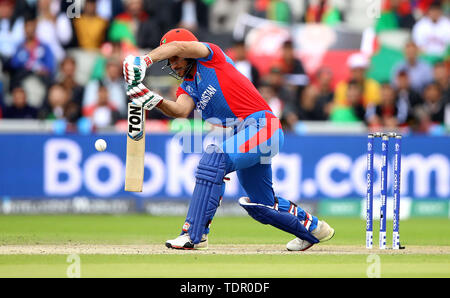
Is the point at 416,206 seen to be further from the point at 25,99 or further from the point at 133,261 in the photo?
the point at 133,261

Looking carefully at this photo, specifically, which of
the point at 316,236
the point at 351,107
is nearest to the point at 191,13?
the point at 351,107

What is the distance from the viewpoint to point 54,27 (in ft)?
48.6

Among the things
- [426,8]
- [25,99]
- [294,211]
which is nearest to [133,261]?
[294,211]

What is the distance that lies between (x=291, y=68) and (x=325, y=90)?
2.92ft

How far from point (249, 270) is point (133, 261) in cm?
102

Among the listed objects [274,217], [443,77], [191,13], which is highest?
[191,13]

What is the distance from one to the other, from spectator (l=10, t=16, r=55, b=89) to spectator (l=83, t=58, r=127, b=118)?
794 mm

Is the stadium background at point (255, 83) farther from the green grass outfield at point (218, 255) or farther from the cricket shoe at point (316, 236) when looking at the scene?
the cricket shoe at point (316, 236)

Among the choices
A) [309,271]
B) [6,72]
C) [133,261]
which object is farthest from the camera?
[6,72]

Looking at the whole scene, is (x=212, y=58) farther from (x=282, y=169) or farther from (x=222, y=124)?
(x=282, y=169)

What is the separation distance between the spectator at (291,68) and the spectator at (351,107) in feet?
2.43

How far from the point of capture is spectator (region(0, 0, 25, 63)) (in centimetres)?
1438

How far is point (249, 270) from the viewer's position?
6.49 meters

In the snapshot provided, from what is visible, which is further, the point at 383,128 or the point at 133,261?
the point at 383,128
